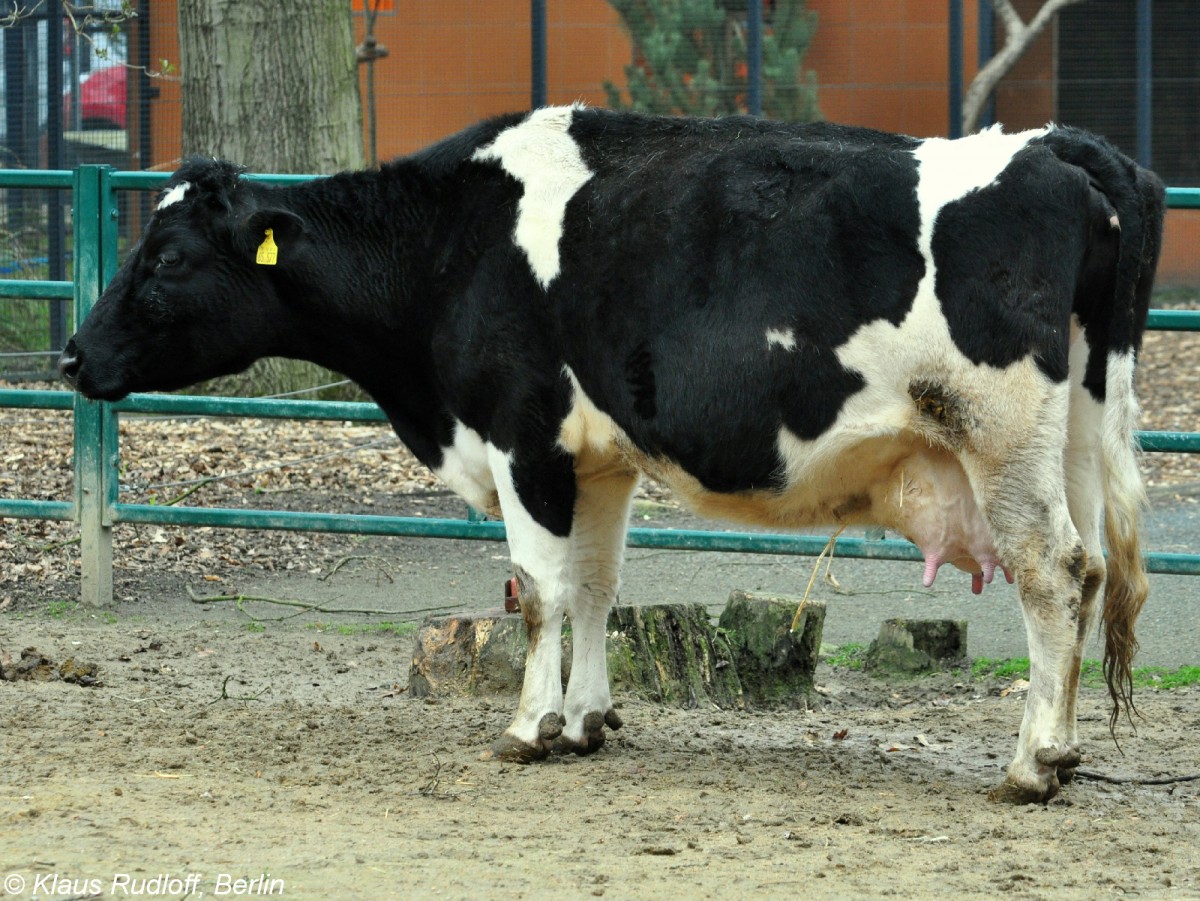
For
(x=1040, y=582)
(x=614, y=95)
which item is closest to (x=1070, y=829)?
(x=1040, y=582)

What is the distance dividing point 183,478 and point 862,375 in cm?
558

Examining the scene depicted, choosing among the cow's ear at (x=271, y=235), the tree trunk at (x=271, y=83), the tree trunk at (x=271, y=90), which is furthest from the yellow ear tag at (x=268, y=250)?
the tree trunk at (x=271, y=83)

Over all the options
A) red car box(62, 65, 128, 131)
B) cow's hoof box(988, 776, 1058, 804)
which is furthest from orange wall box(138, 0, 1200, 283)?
cow's hoof box(988, 776, 1058, 804)

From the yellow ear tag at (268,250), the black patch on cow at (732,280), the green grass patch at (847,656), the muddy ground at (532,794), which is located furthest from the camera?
the green grass patch at (847,656)

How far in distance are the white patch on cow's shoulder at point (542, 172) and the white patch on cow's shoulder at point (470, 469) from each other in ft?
1.94

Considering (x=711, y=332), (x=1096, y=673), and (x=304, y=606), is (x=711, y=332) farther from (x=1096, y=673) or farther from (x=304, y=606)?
(x=304, y=606)

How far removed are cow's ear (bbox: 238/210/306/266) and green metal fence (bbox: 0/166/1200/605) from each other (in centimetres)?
133

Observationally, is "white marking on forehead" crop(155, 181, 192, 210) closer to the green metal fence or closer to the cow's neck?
the cow's neck

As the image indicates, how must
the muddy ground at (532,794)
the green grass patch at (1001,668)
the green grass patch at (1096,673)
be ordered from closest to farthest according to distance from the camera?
1. the muddy ground at (532,794)
2. the green grass patch at (1096,673)
3. the green grass patch at (1001,668)

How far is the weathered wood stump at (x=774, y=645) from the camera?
5656 mm

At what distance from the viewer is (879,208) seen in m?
4.39

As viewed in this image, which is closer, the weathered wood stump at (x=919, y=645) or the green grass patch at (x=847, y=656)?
the weathered wood stump at (x=919, y=645)

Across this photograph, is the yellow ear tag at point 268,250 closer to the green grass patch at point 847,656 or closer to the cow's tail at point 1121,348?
the cow's tail at point 1121,348

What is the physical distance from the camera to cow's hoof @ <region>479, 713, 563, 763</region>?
16.1 ft
